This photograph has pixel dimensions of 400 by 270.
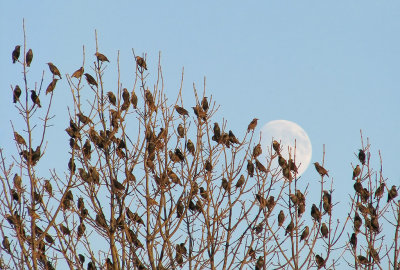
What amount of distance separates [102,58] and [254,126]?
6.49ft

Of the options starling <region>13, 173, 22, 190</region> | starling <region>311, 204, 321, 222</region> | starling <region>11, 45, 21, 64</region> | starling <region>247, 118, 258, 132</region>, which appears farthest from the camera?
starling <region>247, 118, 258, 132</region>

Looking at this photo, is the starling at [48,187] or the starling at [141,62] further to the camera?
the starling at [141,62]

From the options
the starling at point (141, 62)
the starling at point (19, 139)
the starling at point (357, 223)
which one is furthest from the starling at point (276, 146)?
the starling at point (19, 139)

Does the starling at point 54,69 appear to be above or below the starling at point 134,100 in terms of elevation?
above

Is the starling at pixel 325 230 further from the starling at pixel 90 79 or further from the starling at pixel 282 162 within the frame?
the starling at pixel 90 79

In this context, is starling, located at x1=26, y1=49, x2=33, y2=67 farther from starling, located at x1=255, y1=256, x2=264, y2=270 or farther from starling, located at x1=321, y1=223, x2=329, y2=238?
starling, located at x1=321, y1=223, x2=329, y2=238

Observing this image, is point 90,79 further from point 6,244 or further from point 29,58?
point 6,244

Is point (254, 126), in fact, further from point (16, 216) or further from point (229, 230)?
point (16, 216)

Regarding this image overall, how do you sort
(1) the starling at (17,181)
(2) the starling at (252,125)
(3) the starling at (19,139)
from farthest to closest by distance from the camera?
(2) the starling at (252,125), (1) the starling at (17,181), (3) the starling at (19,139)

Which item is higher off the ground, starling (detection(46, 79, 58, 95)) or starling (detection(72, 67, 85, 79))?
starling (detection(72, 67, 85, 79))

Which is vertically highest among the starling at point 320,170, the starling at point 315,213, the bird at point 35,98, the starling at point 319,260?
the bird at point 35,98

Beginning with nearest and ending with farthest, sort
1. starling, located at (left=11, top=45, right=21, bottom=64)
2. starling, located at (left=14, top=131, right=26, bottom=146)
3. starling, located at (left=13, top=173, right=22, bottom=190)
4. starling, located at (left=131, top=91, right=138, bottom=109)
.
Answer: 1. starling, located at (left=14, top=131, right=26, bottom=146)
2. starling, located at (left=11, top=45, right=21, bottom=64)
3. starling, located at (left=13, top=173, right=22, bottom=190)
4. starling, located at (left=131, top=91, right=138, bottom=109)

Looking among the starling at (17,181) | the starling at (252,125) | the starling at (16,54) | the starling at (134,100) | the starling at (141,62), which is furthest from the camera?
the starling at (252,125)

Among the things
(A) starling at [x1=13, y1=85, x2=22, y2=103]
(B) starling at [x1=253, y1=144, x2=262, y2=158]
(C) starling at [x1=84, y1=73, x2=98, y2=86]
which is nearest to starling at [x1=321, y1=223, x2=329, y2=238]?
(B) starling at [x1=253, y1=144, x2=262, y2=158]
